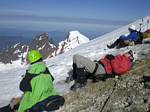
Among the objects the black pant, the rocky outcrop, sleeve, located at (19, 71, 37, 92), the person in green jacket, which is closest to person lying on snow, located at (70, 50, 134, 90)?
the rocky outcrop

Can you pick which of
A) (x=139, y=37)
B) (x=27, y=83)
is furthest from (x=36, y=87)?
(x=139, y=37)

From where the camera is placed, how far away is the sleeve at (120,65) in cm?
1506

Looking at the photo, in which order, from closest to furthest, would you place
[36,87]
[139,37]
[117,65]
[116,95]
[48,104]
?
[36,87] → [48,104] → [116,95] → [117,65] → [139,37]

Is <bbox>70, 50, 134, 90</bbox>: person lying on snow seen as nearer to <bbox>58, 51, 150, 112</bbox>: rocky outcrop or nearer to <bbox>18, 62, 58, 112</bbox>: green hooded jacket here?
<bbox>58, 51, 150, 112</bbox>: rocky outcrop

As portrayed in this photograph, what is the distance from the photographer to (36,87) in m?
11.5

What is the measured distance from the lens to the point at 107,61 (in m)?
15.3

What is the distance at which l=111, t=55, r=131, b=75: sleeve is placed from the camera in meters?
15.1

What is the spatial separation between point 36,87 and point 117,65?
4509 mm

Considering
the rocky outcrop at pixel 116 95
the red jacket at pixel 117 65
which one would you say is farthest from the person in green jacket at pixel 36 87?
the red jacket at pixel 117 65

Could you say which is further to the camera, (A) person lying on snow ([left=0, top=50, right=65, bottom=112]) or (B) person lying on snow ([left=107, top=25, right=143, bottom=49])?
(B) person lying on snow ([left=107, top=25, right=143, bottom=49])

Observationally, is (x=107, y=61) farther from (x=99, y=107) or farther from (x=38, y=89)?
(x=38, y=89)

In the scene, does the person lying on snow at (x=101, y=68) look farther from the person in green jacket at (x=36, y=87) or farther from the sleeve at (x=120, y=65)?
the person in green jacket at (x=36, y=87)

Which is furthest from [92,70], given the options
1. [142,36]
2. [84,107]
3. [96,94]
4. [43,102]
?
[142,36]

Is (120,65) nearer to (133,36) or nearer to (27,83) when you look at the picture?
(27,83)
